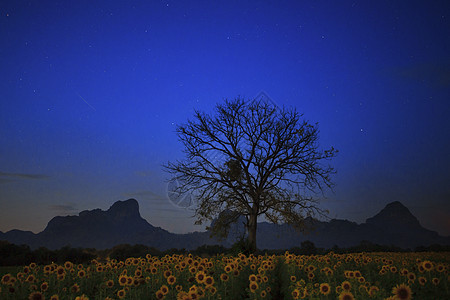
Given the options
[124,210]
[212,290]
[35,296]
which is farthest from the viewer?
[124,210]

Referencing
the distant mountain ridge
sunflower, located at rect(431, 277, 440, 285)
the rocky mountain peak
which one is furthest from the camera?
the rocky mountain peak

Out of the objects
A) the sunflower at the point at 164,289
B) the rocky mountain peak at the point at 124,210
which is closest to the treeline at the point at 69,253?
the sunflower at the point at 164,289

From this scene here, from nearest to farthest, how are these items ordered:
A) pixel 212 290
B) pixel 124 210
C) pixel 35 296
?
pixel 35 296
pixel 212 290
pixel 124 210

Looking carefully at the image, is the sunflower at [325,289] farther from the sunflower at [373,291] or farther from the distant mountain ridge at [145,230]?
the distant mountain ridge at [145,230]

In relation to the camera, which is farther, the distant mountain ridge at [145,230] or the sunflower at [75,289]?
the distant mountain ridge at [145,230]

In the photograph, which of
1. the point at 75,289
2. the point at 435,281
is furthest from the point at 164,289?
the point at 435,281

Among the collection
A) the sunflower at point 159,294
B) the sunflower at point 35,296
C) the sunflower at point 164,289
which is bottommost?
the sunflower at point 35,296

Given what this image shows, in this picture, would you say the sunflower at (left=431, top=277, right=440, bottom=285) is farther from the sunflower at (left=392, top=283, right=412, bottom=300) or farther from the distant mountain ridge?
the distant mountain ridge

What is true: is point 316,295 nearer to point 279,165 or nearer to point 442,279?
point 442,279

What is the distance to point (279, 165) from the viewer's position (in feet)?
82.1

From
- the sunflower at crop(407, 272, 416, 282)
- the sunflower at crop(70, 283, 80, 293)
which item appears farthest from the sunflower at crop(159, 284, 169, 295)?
the sunflower at crop(407, 272, 416, 282)

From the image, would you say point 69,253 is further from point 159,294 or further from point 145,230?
point 145,230

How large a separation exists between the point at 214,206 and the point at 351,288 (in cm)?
1710

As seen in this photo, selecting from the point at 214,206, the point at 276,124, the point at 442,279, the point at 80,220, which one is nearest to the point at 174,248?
the point at 214,206
